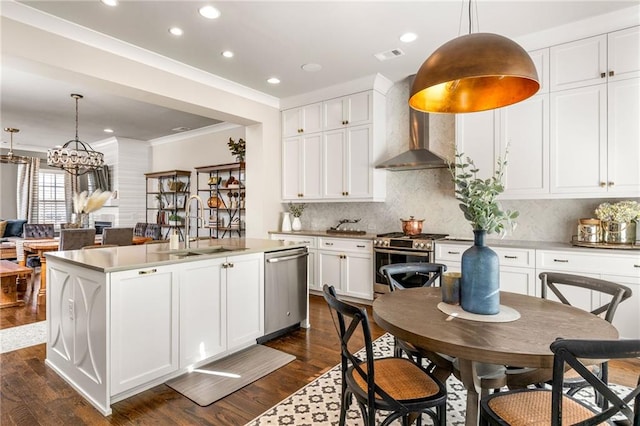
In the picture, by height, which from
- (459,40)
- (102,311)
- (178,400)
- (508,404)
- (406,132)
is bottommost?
(178,400)

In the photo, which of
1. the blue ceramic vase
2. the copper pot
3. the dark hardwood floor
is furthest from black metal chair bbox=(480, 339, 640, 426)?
the copper pot

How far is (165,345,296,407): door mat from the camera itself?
7.60 ft

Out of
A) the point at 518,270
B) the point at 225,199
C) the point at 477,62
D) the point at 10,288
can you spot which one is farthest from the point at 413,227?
the point at 10,288

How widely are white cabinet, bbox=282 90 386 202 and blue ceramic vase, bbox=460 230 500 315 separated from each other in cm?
284

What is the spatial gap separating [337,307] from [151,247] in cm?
223

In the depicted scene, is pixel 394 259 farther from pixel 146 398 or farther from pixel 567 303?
pixel 146 398

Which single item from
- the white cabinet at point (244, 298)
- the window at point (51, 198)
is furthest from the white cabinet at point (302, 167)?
the window at point (51, 198)

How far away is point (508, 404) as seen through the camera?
4.53 feet

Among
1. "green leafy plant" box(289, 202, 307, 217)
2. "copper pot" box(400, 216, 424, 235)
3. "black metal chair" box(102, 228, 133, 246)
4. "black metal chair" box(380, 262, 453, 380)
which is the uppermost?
"green leafy plant" box(289, 202, 307, 217)

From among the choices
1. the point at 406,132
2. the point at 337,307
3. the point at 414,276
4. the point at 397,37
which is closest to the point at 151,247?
the point at 337,307

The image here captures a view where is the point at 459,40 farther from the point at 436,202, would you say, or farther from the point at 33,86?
the point at 33,86

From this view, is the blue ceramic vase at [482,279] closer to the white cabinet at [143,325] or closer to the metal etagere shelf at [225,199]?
the white cabinet at [143,325]

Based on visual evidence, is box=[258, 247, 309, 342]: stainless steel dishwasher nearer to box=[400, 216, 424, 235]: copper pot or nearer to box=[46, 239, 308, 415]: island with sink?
box=[46, 239, 308, 415]: island with sink

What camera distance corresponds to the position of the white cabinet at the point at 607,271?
108 inches
